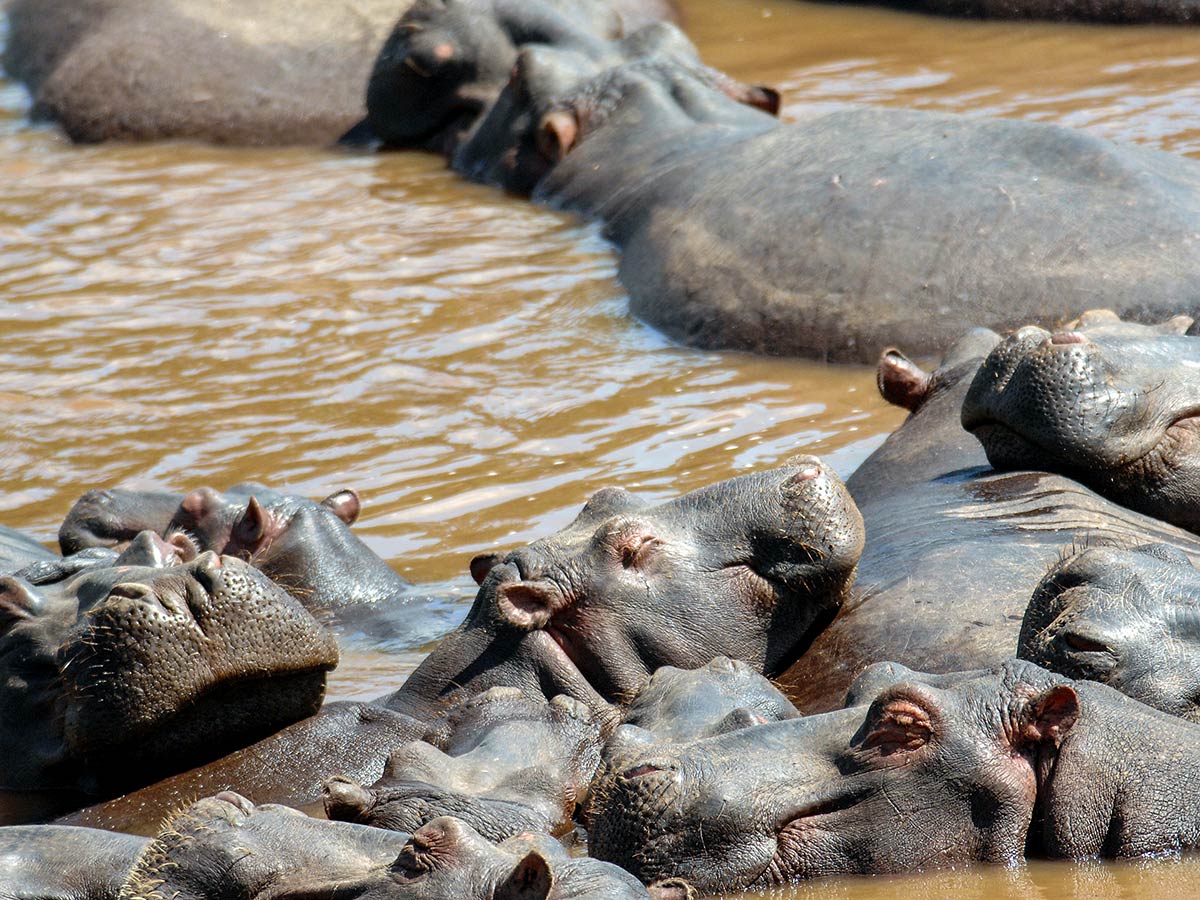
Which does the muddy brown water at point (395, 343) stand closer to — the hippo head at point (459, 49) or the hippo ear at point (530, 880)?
the hippo head at point (459, 49)

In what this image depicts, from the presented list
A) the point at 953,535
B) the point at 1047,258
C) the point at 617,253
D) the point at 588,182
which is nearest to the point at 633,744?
the point at 953,535

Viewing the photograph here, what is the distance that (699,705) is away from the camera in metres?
3.83

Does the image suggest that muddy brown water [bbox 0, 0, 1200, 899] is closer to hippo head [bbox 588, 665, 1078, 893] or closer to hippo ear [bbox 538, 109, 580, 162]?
hippo head [bbox 588, 665, 1078, 893]

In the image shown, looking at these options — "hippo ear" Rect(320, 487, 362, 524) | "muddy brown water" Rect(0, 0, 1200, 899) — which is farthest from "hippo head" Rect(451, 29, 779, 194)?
"hippo ear" Rect(320, 487, 362, 524)

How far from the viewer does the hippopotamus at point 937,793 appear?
329cm

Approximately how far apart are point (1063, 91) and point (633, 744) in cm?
786

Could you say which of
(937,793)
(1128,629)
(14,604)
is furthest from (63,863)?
(1128,629)

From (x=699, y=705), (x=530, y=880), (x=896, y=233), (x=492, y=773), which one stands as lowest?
(x=492, y=773)

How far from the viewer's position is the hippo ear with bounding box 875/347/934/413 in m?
5.62

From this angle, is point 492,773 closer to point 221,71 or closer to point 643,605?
point 643,605

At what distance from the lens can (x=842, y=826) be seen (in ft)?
11.0

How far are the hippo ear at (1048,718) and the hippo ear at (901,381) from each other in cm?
239

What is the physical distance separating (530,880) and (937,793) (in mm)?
800

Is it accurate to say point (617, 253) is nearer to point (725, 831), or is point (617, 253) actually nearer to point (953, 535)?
point (953, 535)
